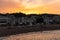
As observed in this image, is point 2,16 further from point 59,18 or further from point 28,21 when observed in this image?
point 59,18

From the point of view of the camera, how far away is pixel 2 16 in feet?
321

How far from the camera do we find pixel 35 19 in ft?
359

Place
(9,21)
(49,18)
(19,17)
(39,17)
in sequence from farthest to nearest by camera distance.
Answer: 1. (49,18)
2. (39,17)
3. (19,17)
4. (9,21)

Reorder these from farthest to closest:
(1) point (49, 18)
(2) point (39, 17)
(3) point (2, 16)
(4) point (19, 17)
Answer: (1) point (49, 18)
(2) point (39, 17)
(4) point (19, 17)
(3) point (2, 16)

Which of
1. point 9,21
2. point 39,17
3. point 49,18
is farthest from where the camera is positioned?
point 49,18

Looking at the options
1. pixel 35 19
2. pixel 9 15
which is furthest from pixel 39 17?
pixel 9 15

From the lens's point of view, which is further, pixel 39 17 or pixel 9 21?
pixel 39 17

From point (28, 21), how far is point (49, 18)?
2609 cm

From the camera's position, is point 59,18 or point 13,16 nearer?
point 13,16

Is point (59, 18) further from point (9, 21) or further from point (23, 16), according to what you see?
point (9, 21)

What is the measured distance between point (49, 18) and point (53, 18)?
2670mm

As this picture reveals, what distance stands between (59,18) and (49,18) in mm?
8126

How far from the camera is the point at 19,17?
4218 inches

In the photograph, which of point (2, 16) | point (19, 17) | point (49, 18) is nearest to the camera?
point (2, 16)
